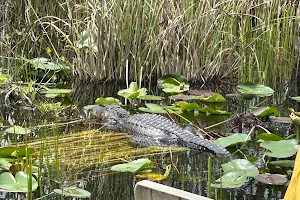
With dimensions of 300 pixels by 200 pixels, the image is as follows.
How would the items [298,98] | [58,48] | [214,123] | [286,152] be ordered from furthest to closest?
[58,48] < [298,98] < [214,123] < [286,152]

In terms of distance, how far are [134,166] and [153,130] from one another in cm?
77

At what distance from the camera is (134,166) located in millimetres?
3092

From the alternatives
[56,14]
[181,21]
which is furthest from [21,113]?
[56,14]

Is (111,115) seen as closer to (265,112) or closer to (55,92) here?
(55,92)

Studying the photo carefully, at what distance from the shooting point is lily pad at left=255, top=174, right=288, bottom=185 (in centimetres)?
294

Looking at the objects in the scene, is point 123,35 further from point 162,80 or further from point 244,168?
point 244,168

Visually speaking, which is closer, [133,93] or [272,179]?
[272,179]

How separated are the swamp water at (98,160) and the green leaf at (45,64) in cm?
79

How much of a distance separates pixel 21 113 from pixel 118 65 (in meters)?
1.28

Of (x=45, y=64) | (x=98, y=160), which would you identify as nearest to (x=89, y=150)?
(x=98, y=160)

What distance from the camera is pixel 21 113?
4215mm

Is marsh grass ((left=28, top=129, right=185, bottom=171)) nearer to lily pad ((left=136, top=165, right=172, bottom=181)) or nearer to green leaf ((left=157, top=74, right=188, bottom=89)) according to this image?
lily pad ((left=136, top=165, right=172, bottom=181))

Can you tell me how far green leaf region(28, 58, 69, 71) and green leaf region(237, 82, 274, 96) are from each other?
1529 mm

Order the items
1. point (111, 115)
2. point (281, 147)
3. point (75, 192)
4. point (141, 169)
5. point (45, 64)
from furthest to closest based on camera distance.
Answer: point (45, 64), point (111, 115), point (281, 147), point (141, 169), point (75, 192)
